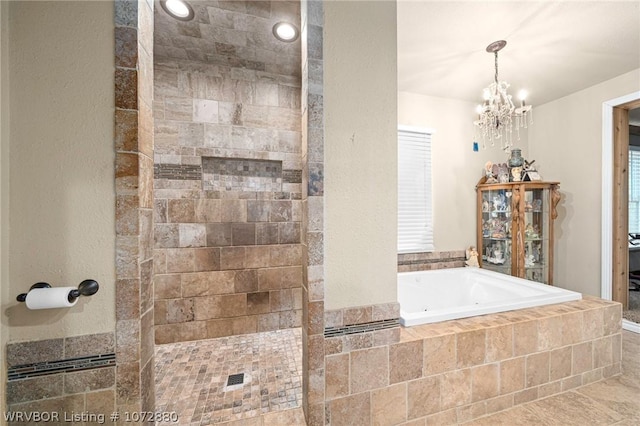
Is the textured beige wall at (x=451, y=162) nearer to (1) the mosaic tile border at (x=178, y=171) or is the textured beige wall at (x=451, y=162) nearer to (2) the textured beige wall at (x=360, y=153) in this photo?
(2) the textured beige wall at (x=360, y=153)

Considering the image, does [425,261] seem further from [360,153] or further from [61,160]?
[61,160]

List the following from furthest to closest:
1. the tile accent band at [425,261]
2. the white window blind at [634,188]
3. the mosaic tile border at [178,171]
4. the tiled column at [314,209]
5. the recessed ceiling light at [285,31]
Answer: the white window blind at [634,188]
the tile accent band at [425,261]
the mosaic tile border at [178,171]
the recessed ceiling light at [285,31]
the tiled column at [314,209]

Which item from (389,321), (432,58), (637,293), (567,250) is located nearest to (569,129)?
(567,250)

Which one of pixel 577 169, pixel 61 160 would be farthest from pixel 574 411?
pixel 61 160

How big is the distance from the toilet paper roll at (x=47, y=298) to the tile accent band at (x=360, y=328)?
1039mm

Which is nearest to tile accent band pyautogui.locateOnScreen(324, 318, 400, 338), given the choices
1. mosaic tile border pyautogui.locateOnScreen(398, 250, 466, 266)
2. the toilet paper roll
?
the toilet paper roll

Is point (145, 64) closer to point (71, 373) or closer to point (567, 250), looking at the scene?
point (71, 373)

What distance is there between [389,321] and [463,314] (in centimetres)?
60

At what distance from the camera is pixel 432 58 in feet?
7.12

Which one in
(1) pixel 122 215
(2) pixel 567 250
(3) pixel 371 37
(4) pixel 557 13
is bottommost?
(2) pixel 567 250

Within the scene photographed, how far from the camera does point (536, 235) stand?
2.74m

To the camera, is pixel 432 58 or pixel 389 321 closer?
pixel 389 321

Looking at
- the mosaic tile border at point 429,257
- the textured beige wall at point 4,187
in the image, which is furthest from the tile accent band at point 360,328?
the mosaic tile border at point 429,257

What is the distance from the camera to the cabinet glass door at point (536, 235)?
8.83 feet
